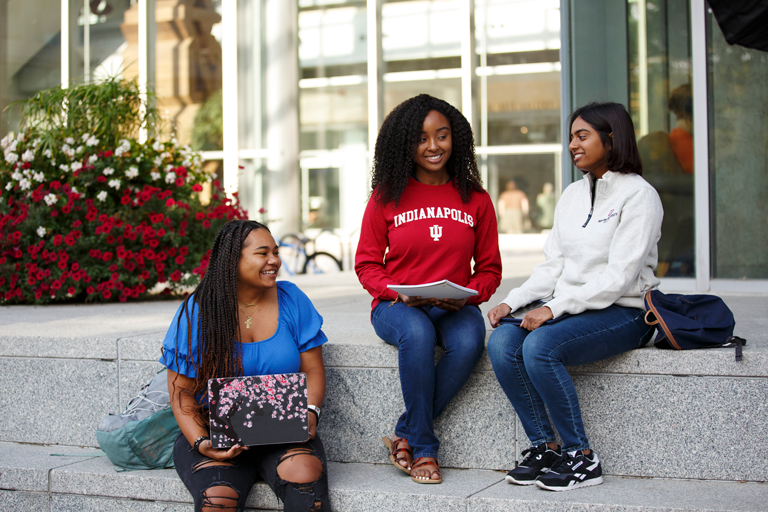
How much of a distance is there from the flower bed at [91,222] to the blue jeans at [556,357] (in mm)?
3561

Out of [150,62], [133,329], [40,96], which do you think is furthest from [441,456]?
[150,62]

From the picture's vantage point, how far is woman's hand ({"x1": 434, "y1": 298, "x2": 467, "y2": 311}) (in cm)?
309

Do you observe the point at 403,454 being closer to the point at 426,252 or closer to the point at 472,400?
the point at 472,400

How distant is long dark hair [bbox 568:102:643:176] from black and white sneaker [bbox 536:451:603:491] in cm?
118

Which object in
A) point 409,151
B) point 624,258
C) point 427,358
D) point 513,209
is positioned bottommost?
point 427,358

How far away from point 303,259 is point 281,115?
4225mm

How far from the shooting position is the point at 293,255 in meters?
12.1

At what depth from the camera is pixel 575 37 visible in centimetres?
598

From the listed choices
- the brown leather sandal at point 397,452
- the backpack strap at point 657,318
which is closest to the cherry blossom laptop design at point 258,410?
the brown leather sandal at point 397,452

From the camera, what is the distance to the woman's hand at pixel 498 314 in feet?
10.3

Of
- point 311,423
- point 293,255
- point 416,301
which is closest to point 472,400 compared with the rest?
point 416,301

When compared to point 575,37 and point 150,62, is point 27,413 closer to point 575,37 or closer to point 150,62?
point 575,37

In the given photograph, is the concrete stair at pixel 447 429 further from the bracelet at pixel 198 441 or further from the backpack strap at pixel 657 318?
the bracelet at pixel 198 441

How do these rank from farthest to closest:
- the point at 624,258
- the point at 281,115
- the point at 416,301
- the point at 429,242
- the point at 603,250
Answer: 1. the point at 281,115
2. the point at 429,242
3. the point at 416,301
4. the point at 603,250
5. the point at 624,258
